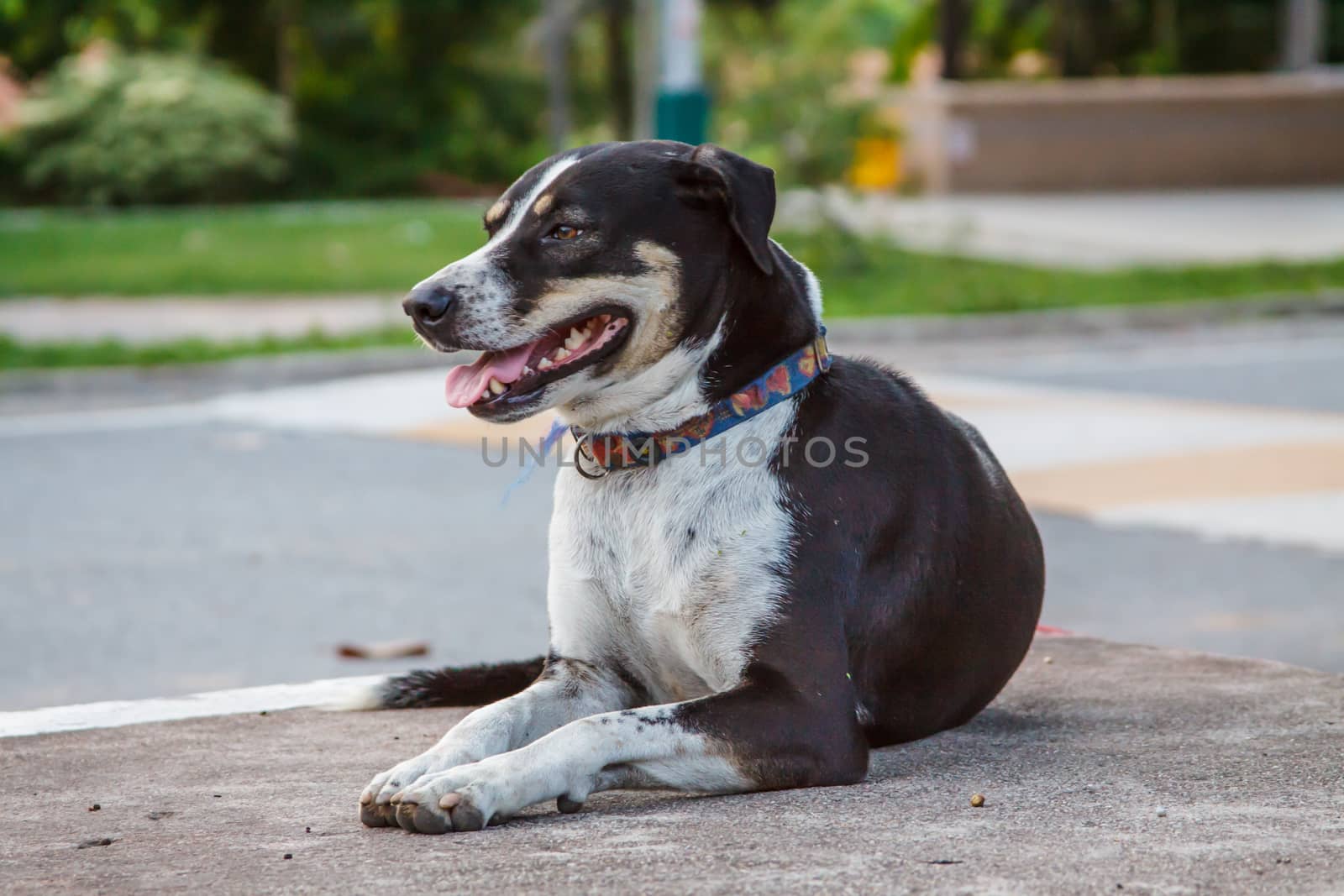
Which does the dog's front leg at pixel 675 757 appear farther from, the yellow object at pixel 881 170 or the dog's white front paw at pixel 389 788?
the yellow object at pixel 881 170

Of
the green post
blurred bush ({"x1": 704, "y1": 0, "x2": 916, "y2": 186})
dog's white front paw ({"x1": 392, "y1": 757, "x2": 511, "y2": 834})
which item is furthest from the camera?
blurred bush ({"x1": 704, "y1": 0, "x2": 916, "y2": 186})

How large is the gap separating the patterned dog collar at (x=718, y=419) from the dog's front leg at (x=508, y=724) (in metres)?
0.46

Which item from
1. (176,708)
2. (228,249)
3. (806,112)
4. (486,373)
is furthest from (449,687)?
(228,249)

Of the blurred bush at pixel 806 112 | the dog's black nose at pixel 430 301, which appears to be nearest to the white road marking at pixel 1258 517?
the dog's black nose at pixel 430 301

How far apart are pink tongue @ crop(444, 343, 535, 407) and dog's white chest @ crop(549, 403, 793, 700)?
30 centimetres

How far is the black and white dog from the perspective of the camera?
371 cm

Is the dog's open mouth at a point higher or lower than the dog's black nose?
lower

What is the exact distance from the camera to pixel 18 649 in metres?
6.36

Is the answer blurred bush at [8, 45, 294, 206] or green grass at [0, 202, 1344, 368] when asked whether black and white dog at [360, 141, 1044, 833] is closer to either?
green grass at [0, 202, 1344, 368]

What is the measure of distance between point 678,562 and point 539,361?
52 centimetres

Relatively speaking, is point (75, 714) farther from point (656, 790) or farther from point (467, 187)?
point (467, 187)

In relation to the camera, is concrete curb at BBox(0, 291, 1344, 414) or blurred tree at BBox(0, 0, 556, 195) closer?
concrete curb at BBox(0, 291, 1344, 414)

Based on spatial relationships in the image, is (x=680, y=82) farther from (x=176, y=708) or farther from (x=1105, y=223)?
(x=176, y=708)

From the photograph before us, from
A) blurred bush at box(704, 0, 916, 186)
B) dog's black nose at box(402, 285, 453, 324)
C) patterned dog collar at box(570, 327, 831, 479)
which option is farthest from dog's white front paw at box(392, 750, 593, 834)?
blurred bush at box(704, 0, 916, 186)
